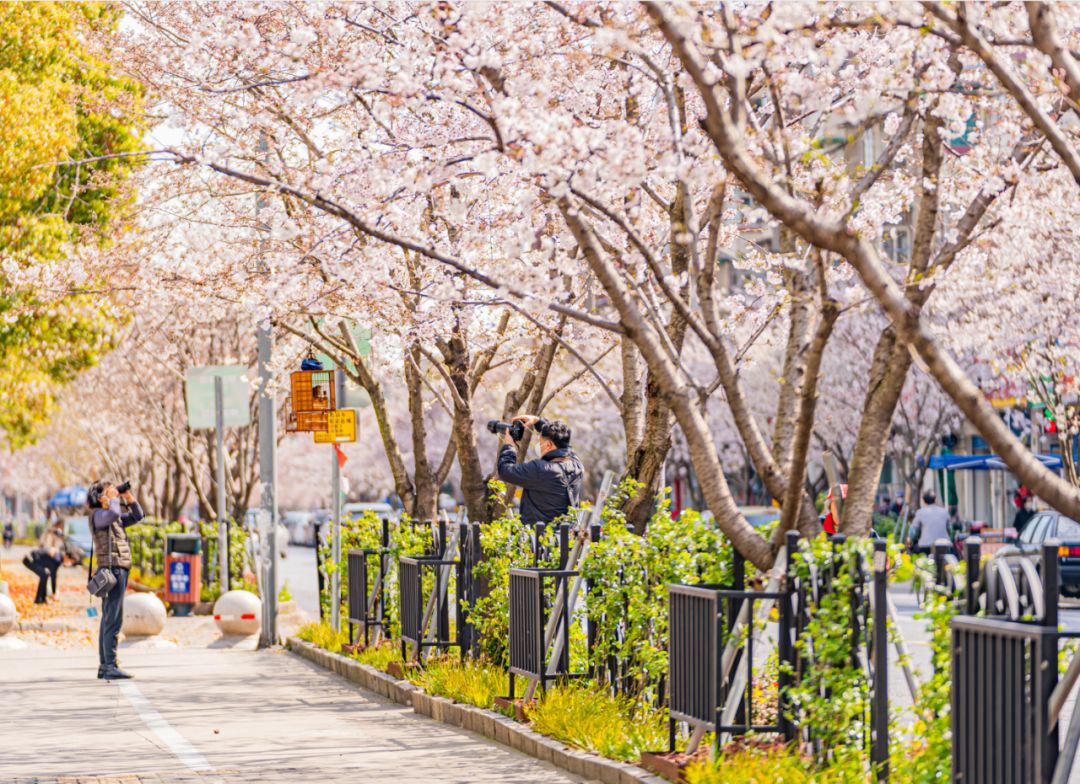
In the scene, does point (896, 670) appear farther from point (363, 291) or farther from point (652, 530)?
point (363, 291)

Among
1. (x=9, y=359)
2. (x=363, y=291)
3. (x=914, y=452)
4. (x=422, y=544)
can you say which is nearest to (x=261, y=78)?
(x=363, y=291)

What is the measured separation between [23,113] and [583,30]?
487 inches

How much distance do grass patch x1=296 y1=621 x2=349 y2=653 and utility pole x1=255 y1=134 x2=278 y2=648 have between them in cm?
41

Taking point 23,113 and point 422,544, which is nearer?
point 422,544

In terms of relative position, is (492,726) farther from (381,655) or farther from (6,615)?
(6,615)

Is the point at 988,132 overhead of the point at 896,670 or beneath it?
overhead

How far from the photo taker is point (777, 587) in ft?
26.0

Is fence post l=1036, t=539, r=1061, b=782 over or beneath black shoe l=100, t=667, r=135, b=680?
over

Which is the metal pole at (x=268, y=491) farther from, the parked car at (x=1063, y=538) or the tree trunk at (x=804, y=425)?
the tree trunk at (x=804, y=425)

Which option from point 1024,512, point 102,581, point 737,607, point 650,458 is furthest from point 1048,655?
point 1024,512

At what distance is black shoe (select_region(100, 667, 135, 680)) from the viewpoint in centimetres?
1583

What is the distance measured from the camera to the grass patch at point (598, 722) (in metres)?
9.27

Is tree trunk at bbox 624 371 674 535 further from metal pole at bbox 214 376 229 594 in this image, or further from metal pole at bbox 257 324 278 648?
metal pole at bbox 214 376 229 594

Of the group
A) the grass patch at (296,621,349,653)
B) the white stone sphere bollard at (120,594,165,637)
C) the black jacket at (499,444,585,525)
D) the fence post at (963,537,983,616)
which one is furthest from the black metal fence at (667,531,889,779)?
the white stone sphere bollard at (120,594,165,637)
